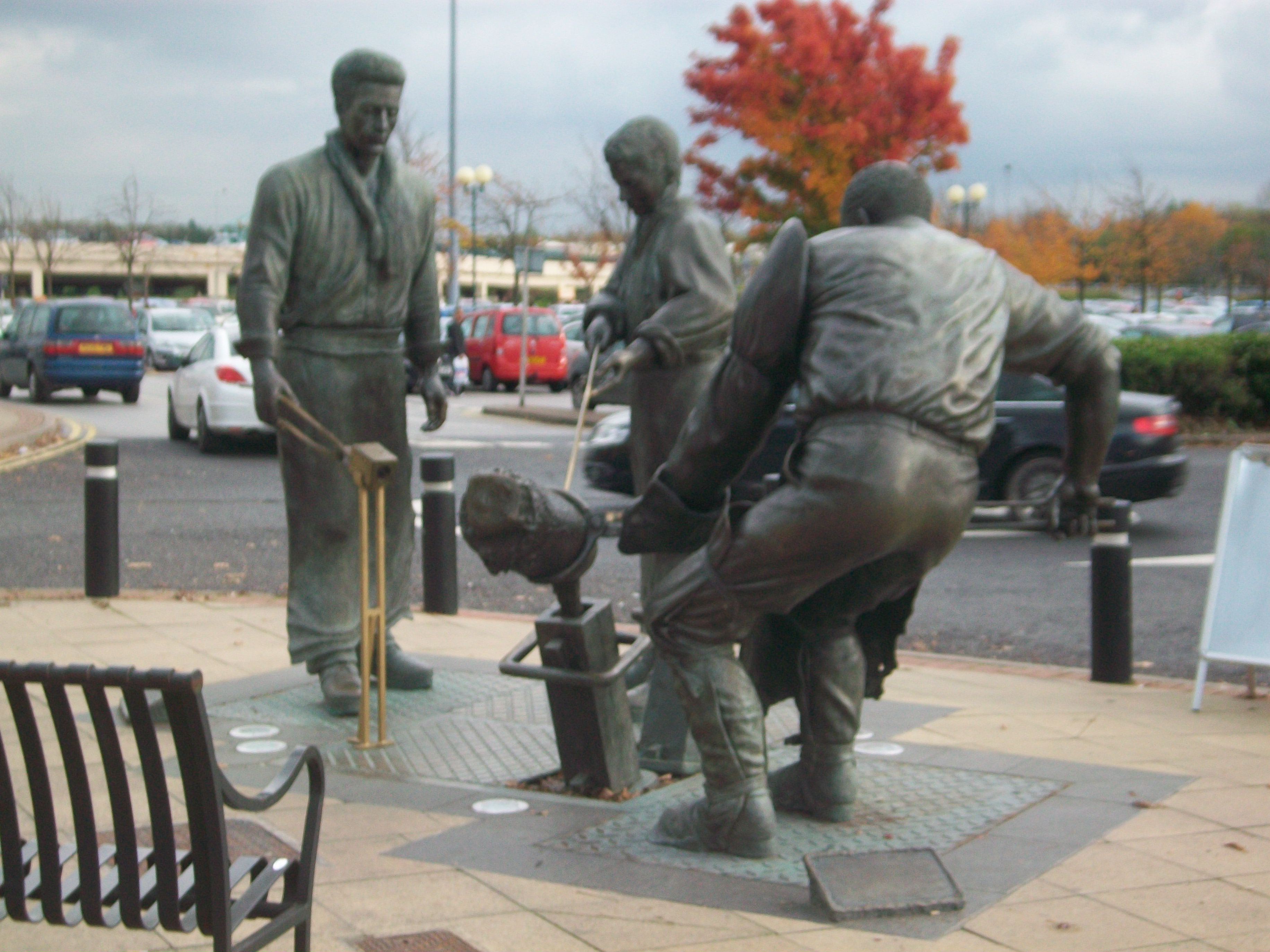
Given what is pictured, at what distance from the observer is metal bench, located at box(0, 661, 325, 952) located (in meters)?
2.83

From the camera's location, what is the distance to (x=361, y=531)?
5.60m

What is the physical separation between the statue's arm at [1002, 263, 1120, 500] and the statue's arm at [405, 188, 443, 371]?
8.90 feet

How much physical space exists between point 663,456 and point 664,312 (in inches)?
20.3

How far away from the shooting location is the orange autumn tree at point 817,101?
84.1 feet

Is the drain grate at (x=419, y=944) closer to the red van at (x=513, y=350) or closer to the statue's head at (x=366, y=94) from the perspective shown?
the statue's head at (x=366, y=94)

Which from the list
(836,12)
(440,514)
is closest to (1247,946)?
(440,514)

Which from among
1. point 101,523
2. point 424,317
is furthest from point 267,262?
point 101,523

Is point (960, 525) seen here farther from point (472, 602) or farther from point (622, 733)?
point (472, 602)

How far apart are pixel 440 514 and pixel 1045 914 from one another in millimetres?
5671

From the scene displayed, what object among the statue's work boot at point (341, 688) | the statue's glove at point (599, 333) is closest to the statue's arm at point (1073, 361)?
the statue's glove at point (599, 333)

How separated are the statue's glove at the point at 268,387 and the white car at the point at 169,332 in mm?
33735

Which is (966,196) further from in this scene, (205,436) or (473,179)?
(205,436)

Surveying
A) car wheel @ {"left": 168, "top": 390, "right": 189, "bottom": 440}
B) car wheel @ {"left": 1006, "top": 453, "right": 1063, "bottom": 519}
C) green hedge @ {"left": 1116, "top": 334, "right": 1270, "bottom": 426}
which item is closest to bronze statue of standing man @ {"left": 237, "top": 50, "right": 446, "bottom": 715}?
car wheel @ {"left": 1006, "top": 453, "right": 1063, "bottom": 519}

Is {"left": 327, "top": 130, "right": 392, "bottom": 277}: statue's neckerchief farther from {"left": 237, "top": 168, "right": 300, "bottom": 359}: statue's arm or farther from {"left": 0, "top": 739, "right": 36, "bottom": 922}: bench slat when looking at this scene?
{"left": 0, "top": 739, "right": 36, "bottom": 922}: bench slat
